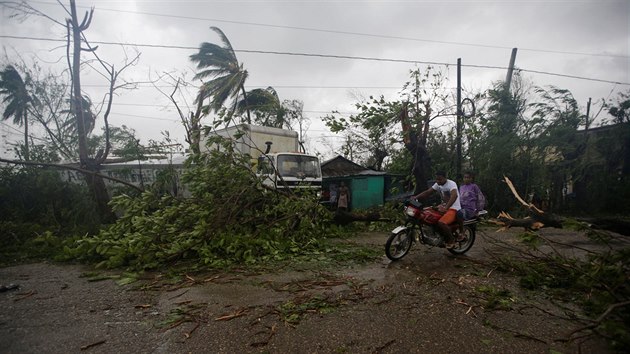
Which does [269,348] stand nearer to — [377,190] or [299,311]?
[299,311]

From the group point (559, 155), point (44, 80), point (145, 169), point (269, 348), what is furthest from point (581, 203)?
point (44, 80)

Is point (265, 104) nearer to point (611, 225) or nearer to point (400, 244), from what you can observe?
point (400, 244)

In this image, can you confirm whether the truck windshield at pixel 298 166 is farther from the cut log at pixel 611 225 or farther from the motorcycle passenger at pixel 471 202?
the cut log at pixel 611 225

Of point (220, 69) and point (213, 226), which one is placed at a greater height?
point (220, 69)

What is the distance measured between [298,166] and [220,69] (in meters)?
10.1

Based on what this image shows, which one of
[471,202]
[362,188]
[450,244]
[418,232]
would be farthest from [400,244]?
[362,188]

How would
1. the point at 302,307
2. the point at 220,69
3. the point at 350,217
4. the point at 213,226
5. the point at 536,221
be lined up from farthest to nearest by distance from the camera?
the point at 220,69
the point at 350,217
the point at 213,226
the point at 536,221
the point at 302,307

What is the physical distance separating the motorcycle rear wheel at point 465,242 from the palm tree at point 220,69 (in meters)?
12.8

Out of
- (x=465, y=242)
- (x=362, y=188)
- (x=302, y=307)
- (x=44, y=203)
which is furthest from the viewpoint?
(x=362, y=188)

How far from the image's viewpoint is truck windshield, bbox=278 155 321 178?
934cm

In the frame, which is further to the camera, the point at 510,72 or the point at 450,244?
the point at 510,72

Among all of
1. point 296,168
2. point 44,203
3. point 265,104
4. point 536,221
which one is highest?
point 265,104

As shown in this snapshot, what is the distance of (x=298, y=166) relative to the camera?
9.66 meters

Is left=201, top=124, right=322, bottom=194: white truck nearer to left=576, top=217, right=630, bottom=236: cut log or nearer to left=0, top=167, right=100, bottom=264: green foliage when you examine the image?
left=0, top=167, right=100, bottom=264: green foliage
